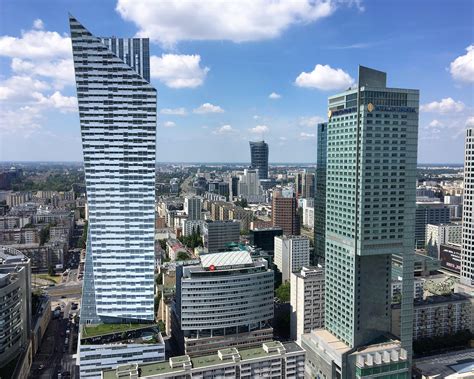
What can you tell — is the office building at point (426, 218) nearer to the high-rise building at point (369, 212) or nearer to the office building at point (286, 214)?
the office building at point (286, 214)

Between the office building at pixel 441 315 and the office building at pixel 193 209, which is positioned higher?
the office building at pixel 193 209

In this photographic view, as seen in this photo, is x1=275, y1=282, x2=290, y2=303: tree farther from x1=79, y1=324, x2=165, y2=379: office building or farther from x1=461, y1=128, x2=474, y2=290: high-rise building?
x1=79, y1=324, x2=165, y2=379: office building

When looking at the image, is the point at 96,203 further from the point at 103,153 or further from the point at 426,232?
the point at 426,232

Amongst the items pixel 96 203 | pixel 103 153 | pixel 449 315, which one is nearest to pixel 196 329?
pixel 96 203

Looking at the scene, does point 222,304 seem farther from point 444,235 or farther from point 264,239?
point 444,235

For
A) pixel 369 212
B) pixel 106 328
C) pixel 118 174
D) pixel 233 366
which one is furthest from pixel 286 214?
pixel 233 366

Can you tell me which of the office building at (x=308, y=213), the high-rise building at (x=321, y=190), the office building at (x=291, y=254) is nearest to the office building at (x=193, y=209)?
the office building at (x=308, y=213)
